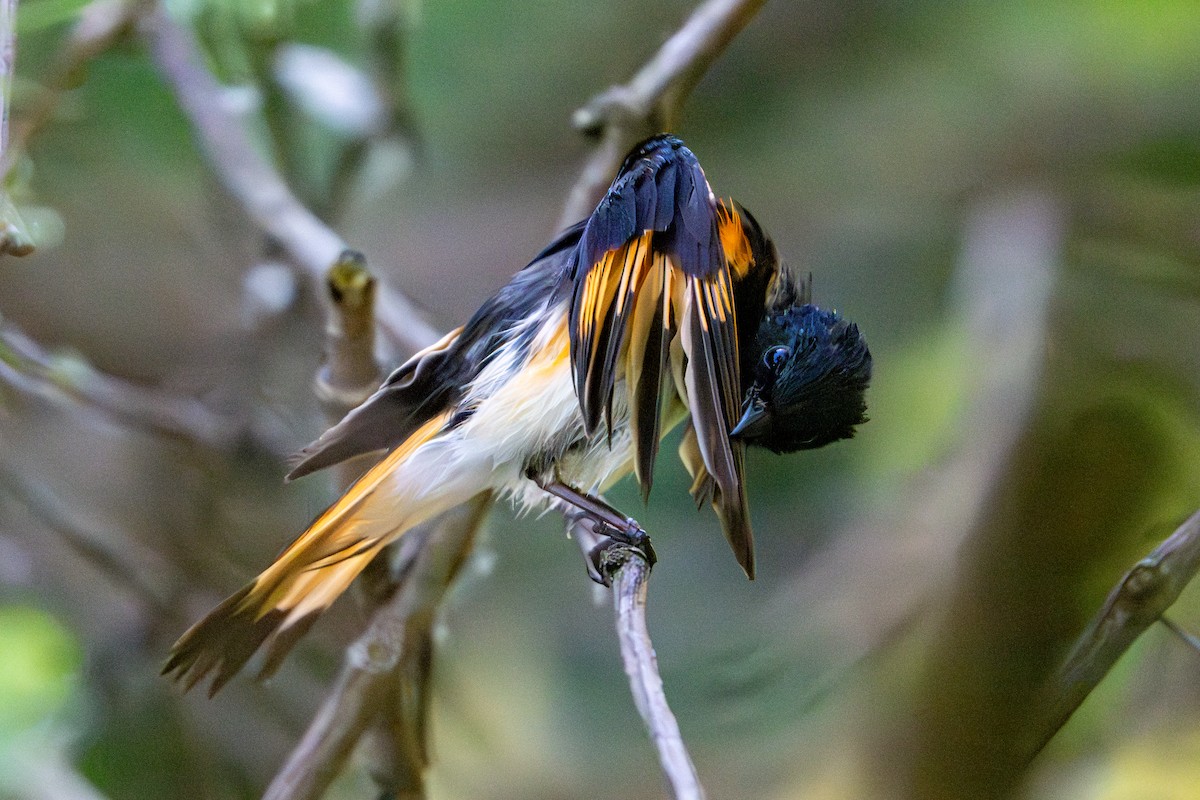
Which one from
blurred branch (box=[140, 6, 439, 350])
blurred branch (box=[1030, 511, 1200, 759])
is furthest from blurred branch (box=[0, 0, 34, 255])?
blurred branch (box=[1030, 511, 1200, 759])

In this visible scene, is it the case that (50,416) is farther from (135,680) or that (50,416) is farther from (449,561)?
(449,561)

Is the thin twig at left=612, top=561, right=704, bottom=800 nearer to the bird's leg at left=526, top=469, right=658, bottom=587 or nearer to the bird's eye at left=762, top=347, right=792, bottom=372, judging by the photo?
the bird's leg at left=526, top=469, right=658, bottom=587

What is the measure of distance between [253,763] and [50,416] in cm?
62

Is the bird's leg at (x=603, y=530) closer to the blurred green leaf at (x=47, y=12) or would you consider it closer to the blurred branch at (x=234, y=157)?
the blurred branch at (x=234, y=157)

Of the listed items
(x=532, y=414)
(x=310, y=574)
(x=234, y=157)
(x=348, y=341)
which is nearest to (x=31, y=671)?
(x=310, y=574)

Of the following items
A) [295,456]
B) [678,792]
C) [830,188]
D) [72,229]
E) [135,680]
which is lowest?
[678,792]

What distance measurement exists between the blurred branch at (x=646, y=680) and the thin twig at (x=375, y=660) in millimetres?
373

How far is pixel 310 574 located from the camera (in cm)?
114

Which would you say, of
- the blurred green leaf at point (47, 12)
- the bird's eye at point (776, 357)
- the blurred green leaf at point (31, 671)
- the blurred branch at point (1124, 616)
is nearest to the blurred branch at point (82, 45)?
the blurred green leaf at point (47, 12)

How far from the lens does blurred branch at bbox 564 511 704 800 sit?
68cm

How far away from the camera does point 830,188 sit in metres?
1.86

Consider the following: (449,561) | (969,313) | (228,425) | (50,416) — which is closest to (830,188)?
(969,313)

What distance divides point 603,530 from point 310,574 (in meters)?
0.32

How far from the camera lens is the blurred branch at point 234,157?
1.49m
